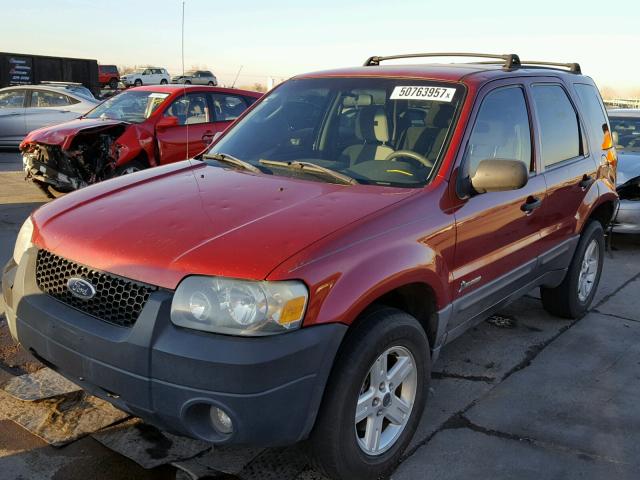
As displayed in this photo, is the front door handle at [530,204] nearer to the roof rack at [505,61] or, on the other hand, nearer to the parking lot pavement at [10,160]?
the roof rack at [505,61]

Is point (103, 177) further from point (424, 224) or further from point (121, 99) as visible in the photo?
point (424, 224)

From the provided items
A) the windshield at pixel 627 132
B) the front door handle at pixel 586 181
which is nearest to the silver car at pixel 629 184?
the windshield at pixel 627 132

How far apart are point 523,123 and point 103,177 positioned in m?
6.04

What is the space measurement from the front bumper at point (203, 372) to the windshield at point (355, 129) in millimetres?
1194

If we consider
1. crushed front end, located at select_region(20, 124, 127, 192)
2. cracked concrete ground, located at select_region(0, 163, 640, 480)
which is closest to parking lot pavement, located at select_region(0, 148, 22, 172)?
crushed front end, located at select_region(20, 124, 127, 192)

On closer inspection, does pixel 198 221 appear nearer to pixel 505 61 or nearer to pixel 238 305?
pixel 238 305

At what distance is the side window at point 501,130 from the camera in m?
3.41

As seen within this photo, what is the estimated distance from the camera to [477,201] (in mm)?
3254

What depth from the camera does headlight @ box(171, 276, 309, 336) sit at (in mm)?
2256

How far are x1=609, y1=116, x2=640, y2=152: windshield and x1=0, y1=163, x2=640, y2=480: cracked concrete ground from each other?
4206 mm

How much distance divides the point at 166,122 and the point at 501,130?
5.73 metres

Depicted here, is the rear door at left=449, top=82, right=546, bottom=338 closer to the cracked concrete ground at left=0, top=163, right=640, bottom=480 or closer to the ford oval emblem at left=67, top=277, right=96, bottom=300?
the cracked concrete ground at left=0, top=163, right=640, bottom=480

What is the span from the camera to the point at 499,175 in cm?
307

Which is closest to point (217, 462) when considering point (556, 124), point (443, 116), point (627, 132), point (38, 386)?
point (38, 386)
